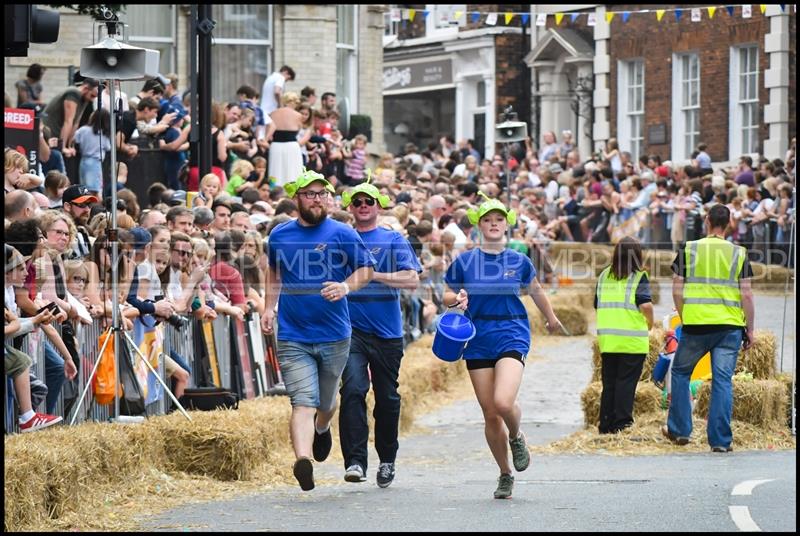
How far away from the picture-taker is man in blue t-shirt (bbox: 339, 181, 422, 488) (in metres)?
12.4

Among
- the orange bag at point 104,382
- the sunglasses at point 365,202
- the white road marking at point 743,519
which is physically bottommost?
the white road marking at point 743,519

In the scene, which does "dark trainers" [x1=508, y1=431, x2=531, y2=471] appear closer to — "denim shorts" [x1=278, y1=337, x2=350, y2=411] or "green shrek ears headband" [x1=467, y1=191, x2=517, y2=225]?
"denim shorts" [x1=278, y1=337, x2=350, y2=411]

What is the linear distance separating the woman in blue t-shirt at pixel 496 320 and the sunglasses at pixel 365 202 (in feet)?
2.46

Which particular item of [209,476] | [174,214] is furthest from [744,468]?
[174,214]

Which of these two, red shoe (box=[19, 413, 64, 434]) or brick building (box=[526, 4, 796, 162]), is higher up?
brick building (box=[526, 4, 796, 162])

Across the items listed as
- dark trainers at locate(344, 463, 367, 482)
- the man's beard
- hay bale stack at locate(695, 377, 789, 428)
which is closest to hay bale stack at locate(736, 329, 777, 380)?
hay bale stack at locate(695, 377, 789, 428)

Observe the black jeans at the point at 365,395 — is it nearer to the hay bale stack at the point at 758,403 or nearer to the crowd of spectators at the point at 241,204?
the crowd of spectators at the point at 241,204

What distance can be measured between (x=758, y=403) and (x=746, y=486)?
4.17 m

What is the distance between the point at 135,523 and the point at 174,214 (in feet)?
18.1

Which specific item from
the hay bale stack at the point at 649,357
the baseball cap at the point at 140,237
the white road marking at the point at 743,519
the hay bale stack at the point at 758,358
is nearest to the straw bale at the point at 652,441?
the hay bale stack at the point at 758,358

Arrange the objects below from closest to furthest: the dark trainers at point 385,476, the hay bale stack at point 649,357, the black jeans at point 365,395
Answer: the dark trainers at point 385,476 < the black jeans at point 365,395 < the hay bale stack at point 649,357

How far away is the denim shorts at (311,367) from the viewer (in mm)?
11445

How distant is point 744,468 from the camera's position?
1363 centimetres

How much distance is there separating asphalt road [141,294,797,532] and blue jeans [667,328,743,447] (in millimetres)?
290
